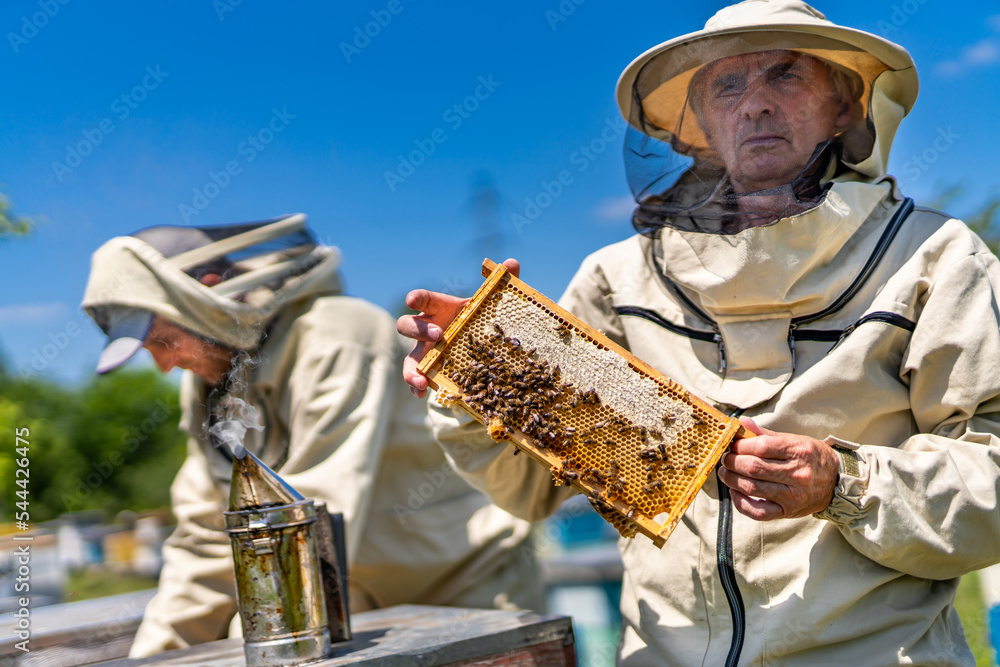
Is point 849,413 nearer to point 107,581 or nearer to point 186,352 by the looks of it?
point 186,352

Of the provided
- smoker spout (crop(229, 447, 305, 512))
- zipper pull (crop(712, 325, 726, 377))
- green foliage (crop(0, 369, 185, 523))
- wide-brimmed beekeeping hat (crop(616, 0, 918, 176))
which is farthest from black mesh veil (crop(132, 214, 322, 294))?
green foliage (crop(0, 369, 185, 523))

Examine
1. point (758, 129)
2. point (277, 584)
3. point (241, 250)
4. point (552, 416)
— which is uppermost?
point (241, 250)

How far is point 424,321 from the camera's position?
2.17 m

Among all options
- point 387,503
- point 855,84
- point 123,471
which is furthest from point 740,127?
point 123,471

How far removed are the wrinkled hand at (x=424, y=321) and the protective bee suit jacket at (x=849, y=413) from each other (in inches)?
23.9

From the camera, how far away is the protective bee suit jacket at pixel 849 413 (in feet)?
6.27

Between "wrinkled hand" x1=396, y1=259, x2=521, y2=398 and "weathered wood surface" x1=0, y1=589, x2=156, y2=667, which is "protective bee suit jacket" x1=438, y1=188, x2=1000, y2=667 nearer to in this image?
"wrinkled hand" x1=396, y1=259, x2=521, y2=398

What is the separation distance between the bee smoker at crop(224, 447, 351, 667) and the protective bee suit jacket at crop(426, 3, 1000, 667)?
920 millimetres

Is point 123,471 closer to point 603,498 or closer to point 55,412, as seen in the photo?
point 55,412

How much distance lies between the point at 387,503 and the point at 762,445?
6.35 ft

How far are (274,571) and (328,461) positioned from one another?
98 centimetres

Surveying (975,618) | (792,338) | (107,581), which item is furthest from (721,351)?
(107,581)

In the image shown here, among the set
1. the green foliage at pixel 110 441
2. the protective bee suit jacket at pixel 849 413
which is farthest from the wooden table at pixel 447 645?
the green foliage at pixel 110 441

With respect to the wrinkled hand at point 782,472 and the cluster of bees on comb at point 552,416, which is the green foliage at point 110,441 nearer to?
the cluster of bees on comb at point 552,416
